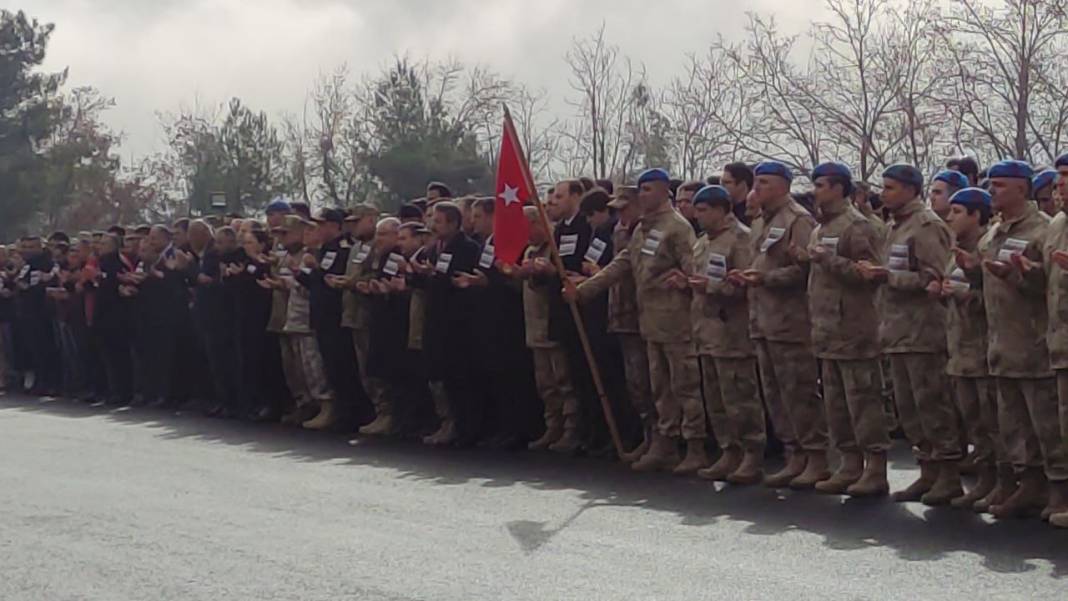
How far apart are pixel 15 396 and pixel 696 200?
40.1 feet

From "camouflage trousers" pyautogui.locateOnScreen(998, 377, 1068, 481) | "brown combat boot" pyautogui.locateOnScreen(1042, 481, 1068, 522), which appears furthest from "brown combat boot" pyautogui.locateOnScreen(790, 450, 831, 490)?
"brown combat boot" pyautogui.locateOnScreen(1042, 481, 1068, 522)

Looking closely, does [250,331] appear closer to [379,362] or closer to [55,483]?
[379,362]

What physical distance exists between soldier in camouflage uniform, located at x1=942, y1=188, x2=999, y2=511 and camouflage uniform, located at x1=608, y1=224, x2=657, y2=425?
2.87 m

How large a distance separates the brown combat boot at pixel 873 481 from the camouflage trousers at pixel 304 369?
250 inches

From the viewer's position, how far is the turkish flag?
11.9 metres

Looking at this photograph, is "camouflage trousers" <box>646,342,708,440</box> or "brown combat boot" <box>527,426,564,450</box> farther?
"brown combat boot" <box>527,426,564,450</box>

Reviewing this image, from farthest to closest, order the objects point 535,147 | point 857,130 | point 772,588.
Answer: point 535,147
point 857,130
point 772,588

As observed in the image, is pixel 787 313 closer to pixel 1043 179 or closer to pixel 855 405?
pixel 855 405

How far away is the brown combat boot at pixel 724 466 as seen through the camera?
10.8 meters

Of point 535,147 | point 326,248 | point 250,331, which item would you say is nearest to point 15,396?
point 250,331

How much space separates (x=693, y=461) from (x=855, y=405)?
1573mm

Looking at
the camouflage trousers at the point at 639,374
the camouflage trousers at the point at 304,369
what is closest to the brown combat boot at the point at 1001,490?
the camouflage trousers at the point at 639,374

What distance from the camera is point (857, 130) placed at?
30422 mm

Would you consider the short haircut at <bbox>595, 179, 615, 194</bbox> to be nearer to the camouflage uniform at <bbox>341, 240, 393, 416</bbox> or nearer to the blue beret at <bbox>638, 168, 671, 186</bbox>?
the blue beret at <bbox>638, 168, 671, 186</bbox>
